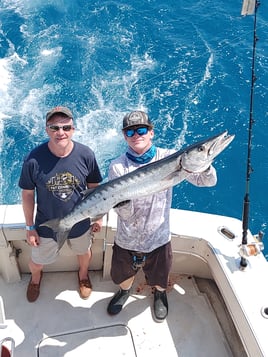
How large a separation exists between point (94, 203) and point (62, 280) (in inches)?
52.1

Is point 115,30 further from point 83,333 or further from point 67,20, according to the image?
point 83,333

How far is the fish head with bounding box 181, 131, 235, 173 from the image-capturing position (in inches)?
93.4

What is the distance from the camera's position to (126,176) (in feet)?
8.79

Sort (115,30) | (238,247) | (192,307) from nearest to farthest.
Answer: (238,247), (192,307), (115,30)

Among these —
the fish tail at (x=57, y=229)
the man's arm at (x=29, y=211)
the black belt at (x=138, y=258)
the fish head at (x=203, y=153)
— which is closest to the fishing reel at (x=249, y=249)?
the black belt at (x=138, y=258)

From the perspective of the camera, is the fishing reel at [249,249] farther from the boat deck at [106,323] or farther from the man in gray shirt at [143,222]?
the boat deck at [106,323]

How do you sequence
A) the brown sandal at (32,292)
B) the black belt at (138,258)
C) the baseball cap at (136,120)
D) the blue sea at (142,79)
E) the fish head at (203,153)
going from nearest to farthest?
1. the fish head at (203,153)
2. the baseball cap at (136,120)
3. the black belt at (138,258)
4. the brown sandal at (32,292)
5. the blue sea at (142,79)

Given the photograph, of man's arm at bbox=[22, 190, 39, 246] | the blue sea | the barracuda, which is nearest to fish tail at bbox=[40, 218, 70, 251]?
the barracuda

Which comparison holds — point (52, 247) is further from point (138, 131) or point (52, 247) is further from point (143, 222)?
point (138, 131)

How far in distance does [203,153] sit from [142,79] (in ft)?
20.7

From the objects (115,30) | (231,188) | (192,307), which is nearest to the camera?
(192,307)

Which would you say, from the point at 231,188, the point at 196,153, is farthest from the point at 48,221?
the point at 231,188

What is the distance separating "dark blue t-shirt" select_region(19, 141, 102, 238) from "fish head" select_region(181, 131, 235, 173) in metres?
0.81

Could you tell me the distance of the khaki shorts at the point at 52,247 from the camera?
325 cm
